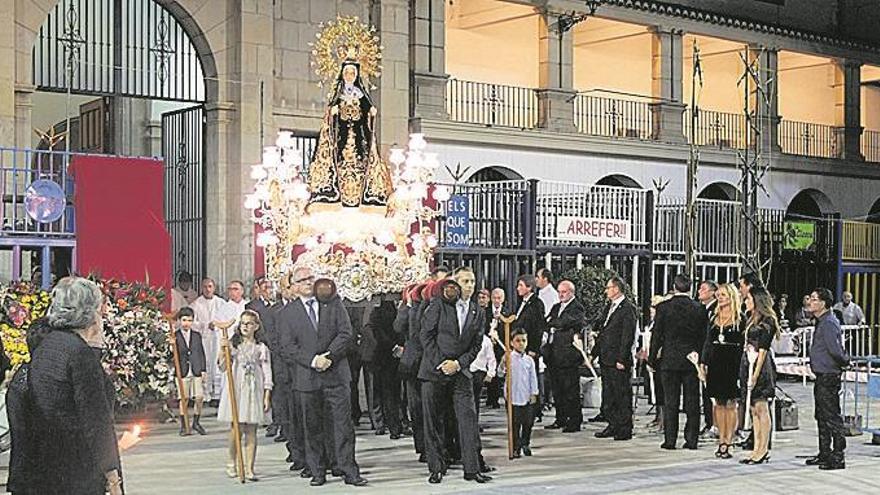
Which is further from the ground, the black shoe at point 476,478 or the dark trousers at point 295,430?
the dark trousers at point 295,430

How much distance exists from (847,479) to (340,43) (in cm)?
1015

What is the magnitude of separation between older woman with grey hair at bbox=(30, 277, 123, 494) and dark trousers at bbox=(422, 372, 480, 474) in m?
5.76

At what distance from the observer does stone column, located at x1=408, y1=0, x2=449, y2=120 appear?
2364cm

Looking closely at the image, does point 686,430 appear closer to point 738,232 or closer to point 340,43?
point 340,43

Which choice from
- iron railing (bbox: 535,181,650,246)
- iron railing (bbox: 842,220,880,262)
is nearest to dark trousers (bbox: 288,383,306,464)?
iron railing (bbox: 535,181,650,246)

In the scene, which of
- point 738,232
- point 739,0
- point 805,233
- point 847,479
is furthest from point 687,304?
point 739,0

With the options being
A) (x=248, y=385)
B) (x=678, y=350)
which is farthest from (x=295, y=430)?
(x=678, y=350)

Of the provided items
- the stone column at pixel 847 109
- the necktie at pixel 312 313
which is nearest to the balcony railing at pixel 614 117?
the stone column at pixel 847 109

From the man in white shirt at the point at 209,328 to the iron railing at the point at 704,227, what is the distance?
8.10 m

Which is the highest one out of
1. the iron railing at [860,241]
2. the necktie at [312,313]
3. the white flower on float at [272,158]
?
the white flower on float at [272,158]

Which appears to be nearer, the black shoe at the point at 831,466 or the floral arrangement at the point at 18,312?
the black shoe at the point at 831,466

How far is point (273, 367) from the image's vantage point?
41.3 ft

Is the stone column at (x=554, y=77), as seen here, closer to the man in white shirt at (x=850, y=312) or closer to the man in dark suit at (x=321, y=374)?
the man in white shirt at (x=850, y=312)

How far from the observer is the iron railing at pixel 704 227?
2292 cm
